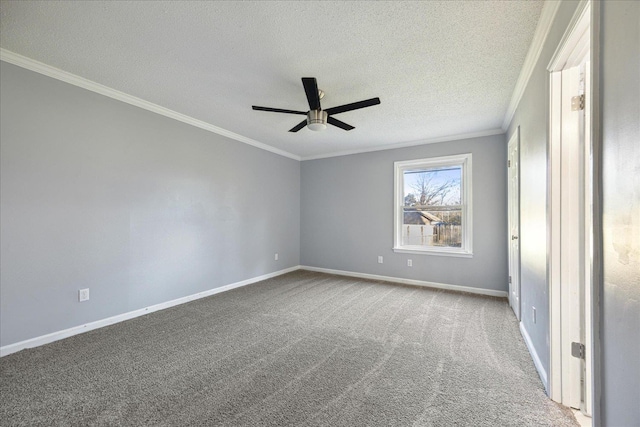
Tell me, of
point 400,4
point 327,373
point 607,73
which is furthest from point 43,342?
point 607,73

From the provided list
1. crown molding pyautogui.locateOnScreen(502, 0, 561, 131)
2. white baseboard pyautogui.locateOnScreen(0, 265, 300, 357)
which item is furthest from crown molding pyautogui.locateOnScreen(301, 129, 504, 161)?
white baseboard pyautogui.locateOnScreen(0, 265, 300, 357)

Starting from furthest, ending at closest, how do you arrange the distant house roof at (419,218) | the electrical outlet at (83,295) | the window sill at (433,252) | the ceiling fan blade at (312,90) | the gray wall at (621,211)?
the distant house roof at (419,218) < the window sill at (433,252) < the electrical outlet at (83,295) < the ceiling fan blade at (312,90) < the gray wall at (621,211)

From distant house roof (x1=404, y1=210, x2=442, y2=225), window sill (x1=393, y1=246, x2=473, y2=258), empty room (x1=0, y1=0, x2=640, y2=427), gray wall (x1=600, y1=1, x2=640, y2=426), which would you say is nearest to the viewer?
gray wall (x1=600, y1=1, x2=640, y2=426)

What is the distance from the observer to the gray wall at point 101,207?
7.27 feet

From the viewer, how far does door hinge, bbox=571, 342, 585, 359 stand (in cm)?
158

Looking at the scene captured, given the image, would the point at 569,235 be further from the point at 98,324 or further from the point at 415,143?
the point at 98,324

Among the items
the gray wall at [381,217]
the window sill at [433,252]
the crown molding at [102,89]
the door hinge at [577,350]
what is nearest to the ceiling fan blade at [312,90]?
the crown molding at [102,89]

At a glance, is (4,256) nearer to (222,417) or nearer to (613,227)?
(222,417)

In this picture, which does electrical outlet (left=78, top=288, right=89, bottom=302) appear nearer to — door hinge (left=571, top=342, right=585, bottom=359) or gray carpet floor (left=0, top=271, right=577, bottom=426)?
gray carpet floor (left=0, top=271, right=577, bottom=426)

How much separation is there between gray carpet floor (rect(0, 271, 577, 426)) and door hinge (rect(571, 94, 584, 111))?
1828mm

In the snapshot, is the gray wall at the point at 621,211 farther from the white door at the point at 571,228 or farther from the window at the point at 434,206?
the window at the point at 434,206

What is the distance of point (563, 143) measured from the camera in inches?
63.9

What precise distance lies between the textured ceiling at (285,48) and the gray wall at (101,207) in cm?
40

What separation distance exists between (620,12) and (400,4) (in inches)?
42.8
